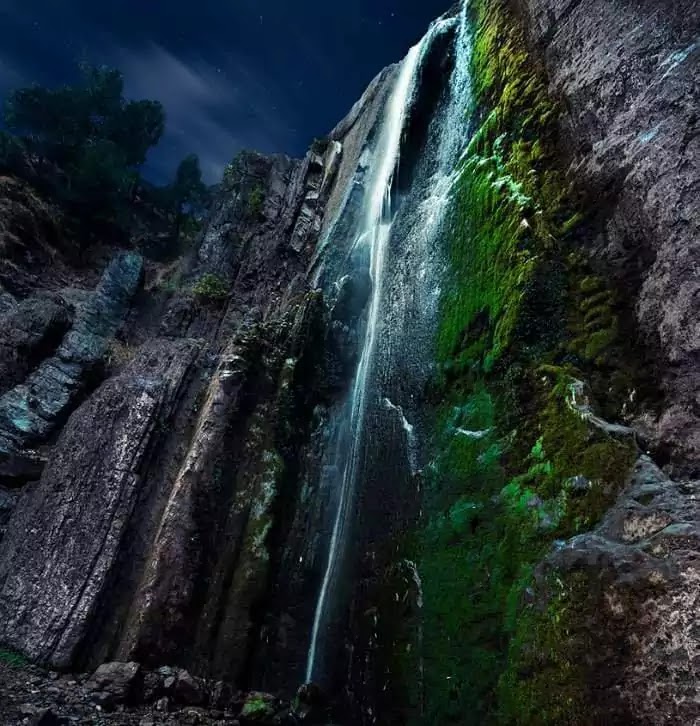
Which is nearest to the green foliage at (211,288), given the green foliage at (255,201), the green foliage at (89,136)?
the green foliage at (255,201)

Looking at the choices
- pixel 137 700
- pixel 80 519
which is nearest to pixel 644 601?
pixel 137 700

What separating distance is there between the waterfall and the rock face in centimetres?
264

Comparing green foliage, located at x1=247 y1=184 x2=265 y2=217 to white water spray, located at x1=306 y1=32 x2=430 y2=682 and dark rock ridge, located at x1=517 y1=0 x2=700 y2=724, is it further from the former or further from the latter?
dark rock ridge, located at x1=517 y1=0 x2=700 y2=724

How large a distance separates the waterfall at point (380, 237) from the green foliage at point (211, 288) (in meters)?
4.20

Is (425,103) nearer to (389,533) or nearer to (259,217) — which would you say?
(259,217)

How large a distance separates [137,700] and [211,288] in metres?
9.70

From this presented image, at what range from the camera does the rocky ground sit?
5.02m

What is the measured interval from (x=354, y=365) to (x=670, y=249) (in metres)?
5.84

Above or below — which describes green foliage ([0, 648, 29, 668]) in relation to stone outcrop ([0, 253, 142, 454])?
below

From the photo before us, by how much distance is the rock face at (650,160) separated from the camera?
3572 millimetres

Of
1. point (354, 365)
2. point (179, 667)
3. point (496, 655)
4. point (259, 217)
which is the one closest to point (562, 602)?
point (496, 655)

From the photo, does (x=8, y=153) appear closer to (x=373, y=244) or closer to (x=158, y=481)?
(x=373, y=244)

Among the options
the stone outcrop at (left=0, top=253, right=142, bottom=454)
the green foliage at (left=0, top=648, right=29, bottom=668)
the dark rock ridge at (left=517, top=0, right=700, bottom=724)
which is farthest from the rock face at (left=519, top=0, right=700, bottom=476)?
the stone outcrop at (left=0, top=253, right=142, bottom=454)

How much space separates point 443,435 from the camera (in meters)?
5.80
